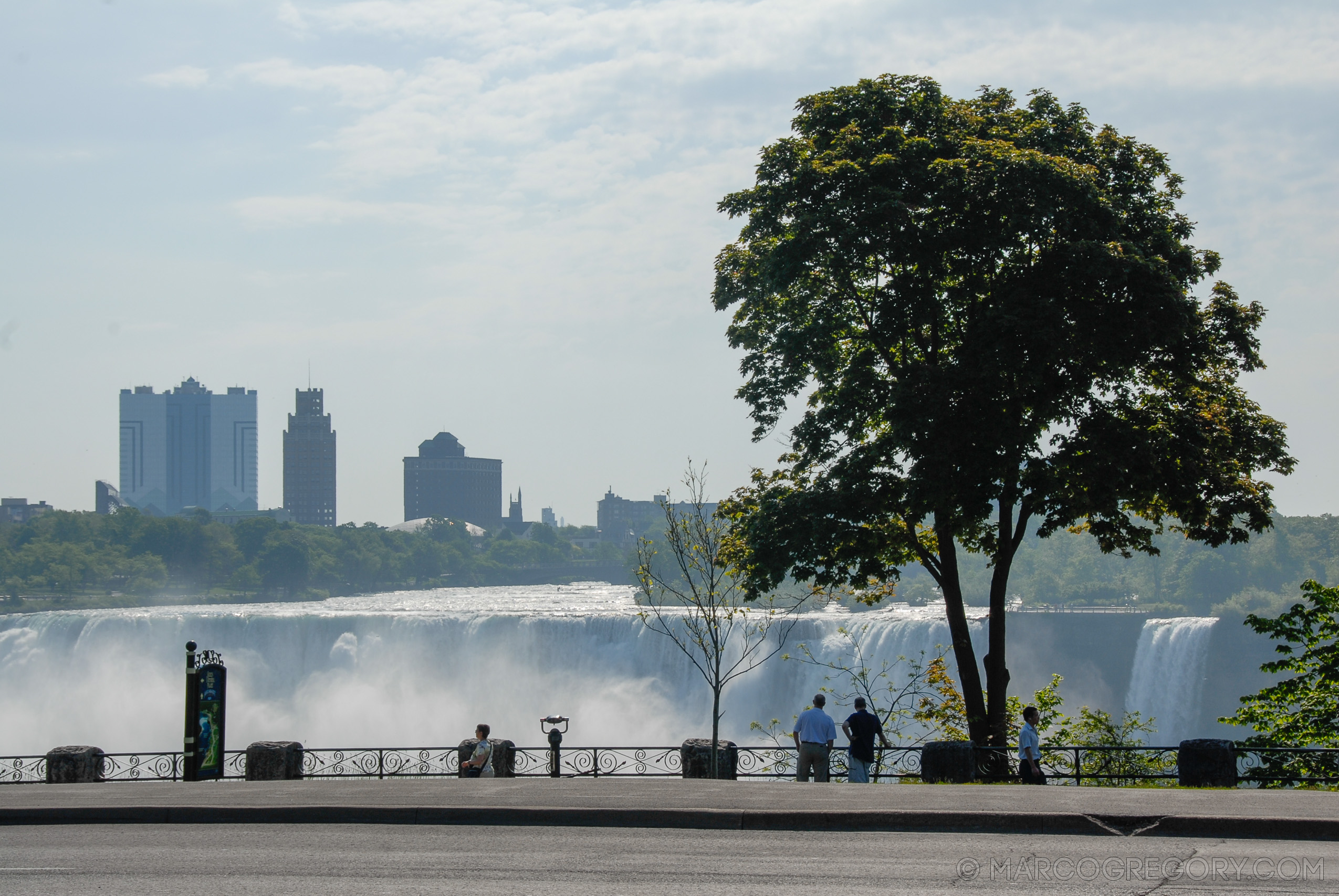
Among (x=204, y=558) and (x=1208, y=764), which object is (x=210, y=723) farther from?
(x=204, y=558)

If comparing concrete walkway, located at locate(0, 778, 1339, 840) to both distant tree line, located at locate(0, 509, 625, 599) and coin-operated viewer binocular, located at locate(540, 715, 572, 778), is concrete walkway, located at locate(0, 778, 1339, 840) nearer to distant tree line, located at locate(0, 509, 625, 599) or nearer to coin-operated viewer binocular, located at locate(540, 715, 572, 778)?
coin-operated viewer binocular, located at locate(540, 715, 572, 778)

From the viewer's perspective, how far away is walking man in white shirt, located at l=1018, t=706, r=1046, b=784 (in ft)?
49.5

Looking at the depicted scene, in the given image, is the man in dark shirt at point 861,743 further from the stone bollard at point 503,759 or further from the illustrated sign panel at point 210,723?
the illustrated sign panel at point 210,723

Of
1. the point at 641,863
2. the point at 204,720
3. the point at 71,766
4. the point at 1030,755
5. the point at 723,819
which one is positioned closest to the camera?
the point at 641,863

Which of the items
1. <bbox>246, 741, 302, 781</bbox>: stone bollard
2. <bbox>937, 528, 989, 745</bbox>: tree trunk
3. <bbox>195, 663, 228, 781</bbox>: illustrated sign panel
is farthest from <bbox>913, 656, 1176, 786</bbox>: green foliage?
<bbox>195, 663, 228, 781</bbox>: illustrated sign panel

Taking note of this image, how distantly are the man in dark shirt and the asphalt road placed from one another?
561 cm

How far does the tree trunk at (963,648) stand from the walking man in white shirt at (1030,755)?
3.07 m

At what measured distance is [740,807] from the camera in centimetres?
1112

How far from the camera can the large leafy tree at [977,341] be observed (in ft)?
53.9

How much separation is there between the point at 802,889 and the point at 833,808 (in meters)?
3.08

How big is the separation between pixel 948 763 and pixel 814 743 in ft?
6.05

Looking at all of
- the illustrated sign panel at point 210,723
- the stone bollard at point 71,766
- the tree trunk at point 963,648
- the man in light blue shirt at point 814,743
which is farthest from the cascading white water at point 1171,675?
the stone bollard at point 71,766

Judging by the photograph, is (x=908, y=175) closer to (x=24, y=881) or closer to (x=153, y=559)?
(x=24, y=881)

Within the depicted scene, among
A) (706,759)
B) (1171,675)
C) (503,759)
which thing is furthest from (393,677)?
(706,759)
